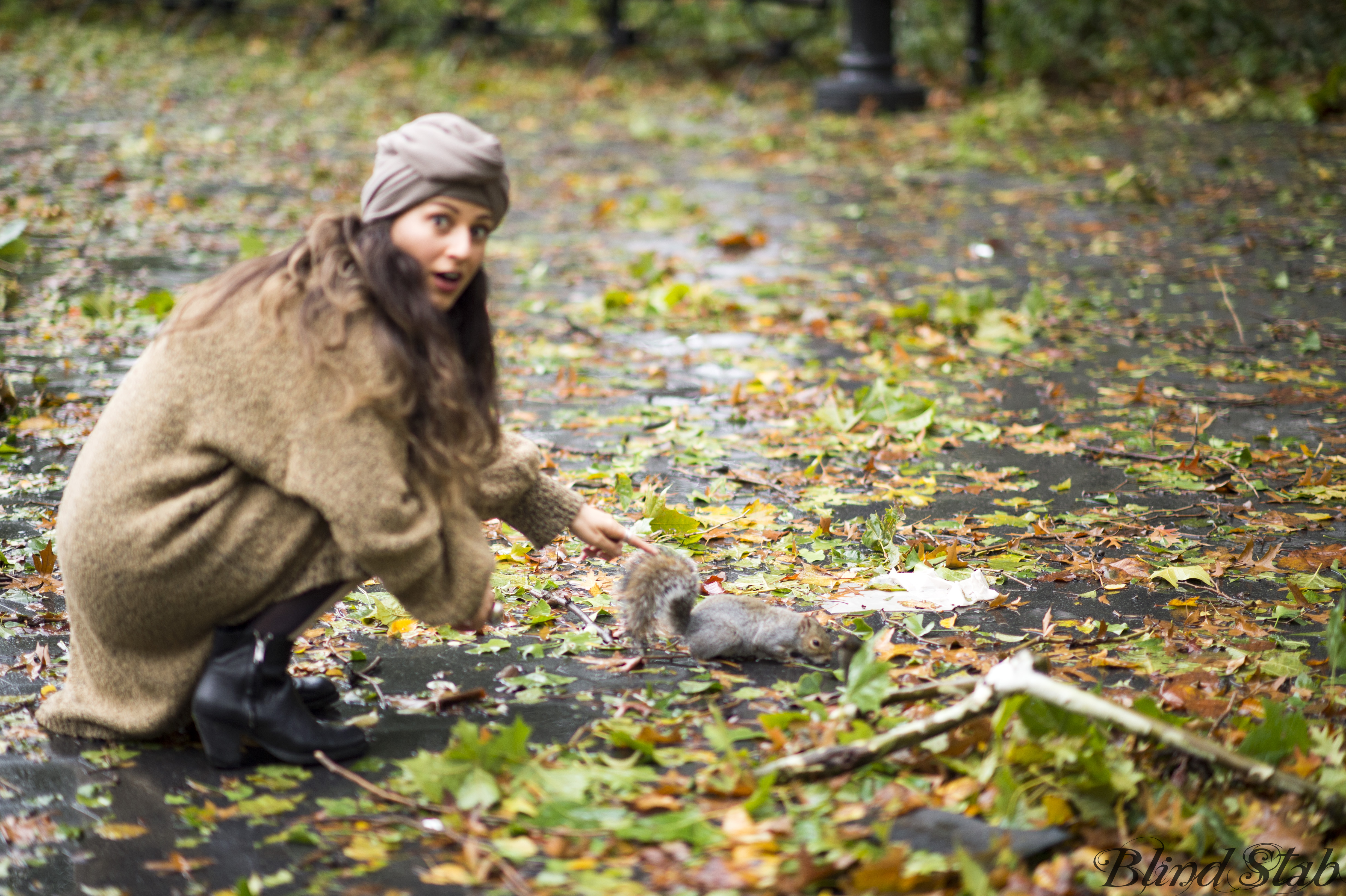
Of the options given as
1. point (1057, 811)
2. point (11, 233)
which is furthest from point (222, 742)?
point (11, 233)

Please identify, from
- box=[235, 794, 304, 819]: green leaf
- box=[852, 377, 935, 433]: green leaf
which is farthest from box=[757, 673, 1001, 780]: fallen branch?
box=[852, 377, 935, 433]: green leaf

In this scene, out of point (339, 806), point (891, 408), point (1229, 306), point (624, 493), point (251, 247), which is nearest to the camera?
point (339, 806)

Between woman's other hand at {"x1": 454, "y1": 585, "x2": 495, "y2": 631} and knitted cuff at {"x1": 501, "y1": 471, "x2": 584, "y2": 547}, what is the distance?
0.86 ft

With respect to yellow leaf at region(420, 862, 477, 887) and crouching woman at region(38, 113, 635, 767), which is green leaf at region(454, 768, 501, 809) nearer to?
yellow leaf at region(420, 862, 477, 887)

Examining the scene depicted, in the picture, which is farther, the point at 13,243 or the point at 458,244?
the point at 13,243

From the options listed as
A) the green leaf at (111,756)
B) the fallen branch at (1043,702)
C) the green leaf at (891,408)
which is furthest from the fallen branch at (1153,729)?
the green leaf at (891,408)

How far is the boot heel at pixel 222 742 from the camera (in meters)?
2.31

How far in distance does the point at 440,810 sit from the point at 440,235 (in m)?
1.03

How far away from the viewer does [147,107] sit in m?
10.6

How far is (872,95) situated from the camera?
1084 centimetres

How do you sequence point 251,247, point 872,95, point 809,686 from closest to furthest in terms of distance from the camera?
point 809,686 → point 251,247 → point 872,95

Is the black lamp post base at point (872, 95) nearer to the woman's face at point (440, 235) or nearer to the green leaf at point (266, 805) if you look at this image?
the woman's face at point (440, 235)

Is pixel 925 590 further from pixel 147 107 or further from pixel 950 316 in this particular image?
pixel 147 107

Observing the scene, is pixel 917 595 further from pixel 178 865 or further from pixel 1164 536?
pixel 178 865
